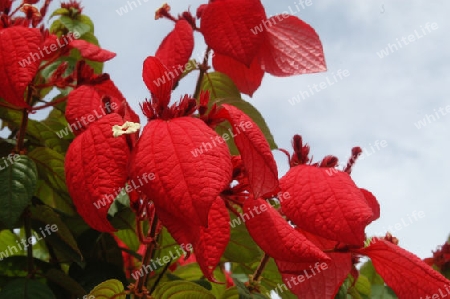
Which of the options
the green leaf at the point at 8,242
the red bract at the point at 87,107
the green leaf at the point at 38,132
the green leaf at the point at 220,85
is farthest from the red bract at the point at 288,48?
the green leaf at the point at 8,242

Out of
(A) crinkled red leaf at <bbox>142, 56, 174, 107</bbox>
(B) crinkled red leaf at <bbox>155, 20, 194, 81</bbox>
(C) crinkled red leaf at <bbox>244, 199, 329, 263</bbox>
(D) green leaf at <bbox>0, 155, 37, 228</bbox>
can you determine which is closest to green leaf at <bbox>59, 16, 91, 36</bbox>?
(B) crinkled red leaf at <bbox>155, 20, 194, 81</bbox>

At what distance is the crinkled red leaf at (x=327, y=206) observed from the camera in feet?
2.14

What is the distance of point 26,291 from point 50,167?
188 mm

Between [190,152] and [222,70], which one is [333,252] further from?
[222,70]

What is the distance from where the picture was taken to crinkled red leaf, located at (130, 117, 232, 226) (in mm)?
538

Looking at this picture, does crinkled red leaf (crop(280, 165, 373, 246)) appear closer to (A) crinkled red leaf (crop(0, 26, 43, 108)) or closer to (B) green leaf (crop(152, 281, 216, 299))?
(B) green leaf (crop(152, 281, 216, 299))

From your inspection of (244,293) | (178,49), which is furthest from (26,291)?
(178,49)

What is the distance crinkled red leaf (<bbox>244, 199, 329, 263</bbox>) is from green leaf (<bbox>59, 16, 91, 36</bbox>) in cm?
76

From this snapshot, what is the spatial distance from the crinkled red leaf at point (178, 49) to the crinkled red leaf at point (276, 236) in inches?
10.7

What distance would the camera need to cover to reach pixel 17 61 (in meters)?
0.72

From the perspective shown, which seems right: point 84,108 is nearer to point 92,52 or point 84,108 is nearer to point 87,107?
point 87,107

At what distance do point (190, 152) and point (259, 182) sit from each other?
101 mm

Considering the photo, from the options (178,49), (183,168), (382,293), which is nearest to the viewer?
(183,168)

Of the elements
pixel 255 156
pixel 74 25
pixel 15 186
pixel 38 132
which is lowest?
pixel 255 156
